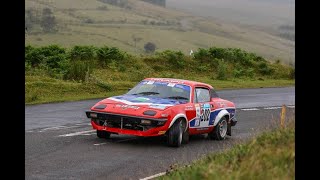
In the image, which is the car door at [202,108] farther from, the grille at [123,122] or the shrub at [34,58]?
the shrub at [34,58]

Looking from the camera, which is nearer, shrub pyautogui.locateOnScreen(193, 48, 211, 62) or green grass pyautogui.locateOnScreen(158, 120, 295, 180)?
green grass pyautogui.locateOnScreen(158, 120, 295, 180)

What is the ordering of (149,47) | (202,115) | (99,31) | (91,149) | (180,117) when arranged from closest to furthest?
(91,149), (180,117), (202,115), (149,47), (99,31)

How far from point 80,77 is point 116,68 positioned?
22.1 feet

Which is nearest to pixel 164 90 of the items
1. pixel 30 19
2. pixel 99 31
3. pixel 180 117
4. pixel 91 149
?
pixel 180 117

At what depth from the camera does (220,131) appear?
655 inches

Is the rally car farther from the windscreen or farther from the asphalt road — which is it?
the asphalt road

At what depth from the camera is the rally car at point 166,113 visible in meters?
14.3

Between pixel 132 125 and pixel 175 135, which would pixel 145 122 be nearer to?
pixel 132 125

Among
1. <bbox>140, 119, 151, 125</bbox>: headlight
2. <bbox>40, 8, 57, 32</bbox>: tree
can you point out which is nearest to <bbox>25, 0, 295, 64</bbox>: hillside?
<bbox>40, 8, 57, 32</bbox>: tree

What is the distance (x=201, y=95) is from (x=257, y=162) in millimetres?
8717

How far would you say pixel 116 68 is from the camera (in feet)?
127

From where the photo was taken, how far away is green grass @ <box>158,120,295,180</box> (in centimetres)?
733

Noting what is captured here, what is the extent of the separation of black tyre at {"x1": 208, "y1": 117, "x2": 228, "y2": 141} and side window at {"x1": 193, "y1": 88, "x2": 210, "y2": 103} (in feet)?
2.51
